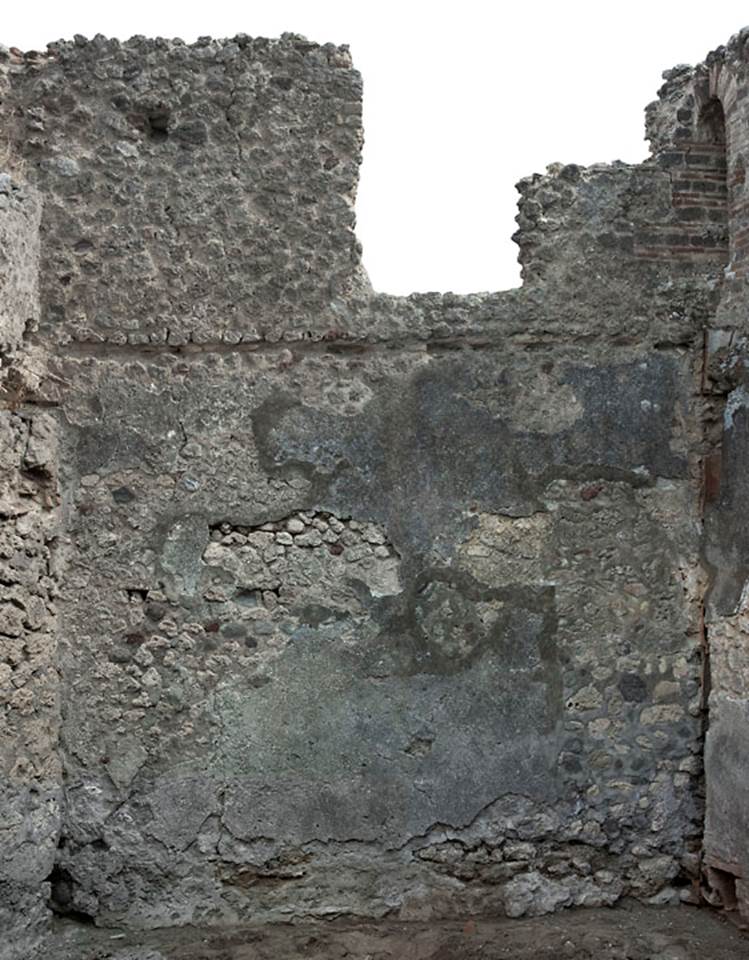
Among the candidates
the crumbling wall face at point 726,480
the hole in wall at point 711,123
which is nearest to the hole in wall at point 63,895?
the crumbling wall face at point 726,480

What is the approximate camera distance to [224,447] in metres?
4.73

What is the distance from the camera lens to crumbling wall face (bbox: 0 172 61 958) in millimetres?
4348

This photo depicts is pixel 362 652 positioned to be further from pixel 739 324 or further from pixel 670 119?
pixel 670 119

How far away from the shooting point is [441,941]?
14.7 feet

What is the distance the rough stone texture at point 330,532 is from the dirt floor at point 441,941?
90mm

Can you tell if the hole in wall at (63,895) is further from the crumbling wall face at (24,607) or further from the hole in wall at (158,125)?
the hole in wall at (158,125)

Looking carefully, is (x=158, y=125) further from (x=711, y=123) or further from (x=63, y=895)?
(x=63, y=895)

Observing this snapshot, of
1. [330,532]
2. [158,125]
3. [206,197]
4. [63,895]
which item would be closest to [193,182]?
[206,197]

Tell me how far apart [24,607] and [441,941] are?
202cm

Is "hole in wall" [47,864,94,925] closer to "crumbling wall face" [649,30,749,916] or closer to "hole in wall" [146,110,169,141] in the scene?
"crumbling wall face" [649,30,749,916]

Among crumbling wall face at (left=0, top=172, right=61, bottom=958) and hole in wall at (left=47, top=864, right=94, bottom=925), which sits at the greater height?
crumbling wall face at (left=0, top=172, right=61, bottom=958)

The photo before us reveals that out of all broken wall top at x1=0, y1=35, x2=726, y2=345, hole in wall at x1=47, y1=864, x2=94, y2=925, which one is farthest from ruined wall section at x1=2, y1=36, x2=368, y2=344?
hole in wall at x1=47, y1=864, x2=94, y2=925

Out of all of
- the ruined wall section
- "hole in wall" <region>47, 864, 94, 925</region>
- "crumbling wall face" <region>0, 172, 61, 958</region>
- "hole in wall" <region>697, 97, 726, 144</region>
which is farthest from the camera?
"hole in wall" <region>697, 97, 726, 144</region>

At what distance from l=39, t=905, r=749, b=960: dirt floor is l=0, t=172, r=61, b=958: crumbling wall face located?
1.10 ft
